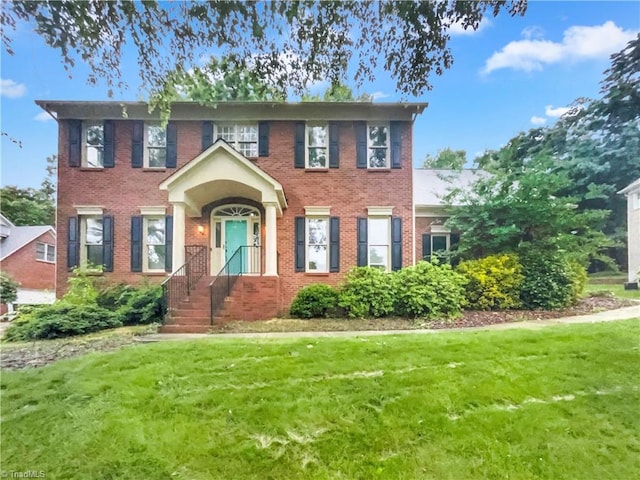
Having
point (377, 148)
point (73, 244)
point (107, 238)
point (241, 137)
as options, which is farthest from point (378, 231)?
point (73, 244)

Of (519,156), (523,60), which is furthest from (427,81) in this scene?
(519,156)

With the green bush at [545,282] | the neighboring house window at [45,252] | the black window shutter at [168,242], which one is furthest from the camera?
the green bush at [545,282]

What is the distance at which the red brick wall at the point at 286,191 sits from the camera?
4.96 metres

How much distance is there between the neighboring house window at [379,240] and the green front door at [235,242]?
2359 mm

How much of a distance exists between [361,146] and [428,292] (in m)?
3.04

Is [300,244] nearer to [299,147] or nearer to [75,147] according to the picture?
[299,147]

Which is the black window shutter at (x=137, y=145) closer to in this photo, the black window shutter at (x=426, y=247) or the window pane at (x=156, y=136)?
the window pane at (x=156, y=136)

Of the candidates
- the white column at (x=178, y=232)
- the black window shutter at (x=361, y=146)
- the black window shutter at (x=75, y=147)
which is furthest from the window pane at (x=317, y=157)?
the black window shutter at (x=75, y=147)

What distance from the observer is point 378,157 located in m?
6.55

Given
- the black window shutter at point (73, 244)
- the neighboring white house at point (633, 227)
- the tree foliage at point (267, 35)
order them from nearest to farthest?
the tree foliage at point (267, 35)
the neighboring white house at point (633, 227)
the black window shutter at point (73, 244)

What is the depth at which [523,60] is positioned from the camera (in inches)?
128

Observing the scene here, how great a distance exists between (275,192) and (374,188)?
1.97 metres

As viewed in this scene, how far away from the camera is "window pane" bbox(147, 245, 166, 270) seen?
4.99 meters

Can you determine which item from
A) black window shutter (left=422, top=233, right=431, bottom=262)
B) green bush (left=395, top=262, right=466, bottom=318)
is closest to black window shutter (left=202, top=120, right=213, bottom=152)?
green bush (left=395, top=262, right=466, bottom=318)
